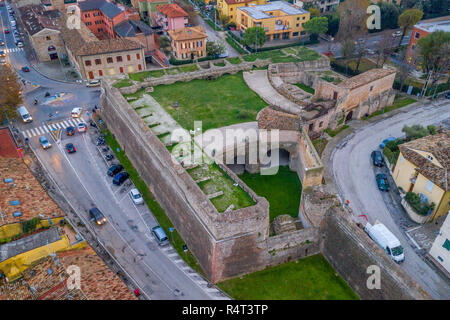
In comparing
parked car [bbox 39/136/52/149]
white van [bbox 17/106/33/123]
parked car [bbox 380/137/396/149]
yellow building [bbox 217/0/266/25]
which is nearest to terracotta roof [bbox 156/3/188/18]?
yellow building [bbox 217/0/266/25]

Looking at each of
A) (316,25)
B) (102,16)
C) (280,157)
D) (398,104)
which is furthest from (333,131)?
(102,16)

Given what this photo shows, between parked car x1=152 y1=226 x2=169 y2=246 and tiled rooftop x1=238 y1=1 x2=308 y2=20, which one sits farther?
tiled rooftop x1=238 y1=1 x2=308 y2=20

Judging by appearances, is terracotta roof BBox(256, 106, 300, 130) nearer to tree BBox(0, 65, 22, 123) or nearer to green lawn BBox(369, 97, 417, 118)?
green lawn BBox(369, 97, 417, 118)

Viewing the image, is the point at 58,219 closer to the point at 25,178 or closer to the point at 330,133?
the point at 25,178

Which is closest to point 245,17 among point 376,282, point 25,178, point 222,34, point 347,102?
point 222,34

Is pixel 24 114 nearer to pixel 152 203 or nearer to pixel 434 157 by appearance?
pixel 152 203

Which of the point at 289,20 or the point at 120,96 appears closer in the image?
the point at 120,96

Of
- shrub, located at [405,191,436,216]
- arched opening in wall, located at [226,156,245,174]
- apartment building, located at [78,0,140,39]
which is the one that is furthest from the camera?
apartment building, located at [78,0,140,39]
